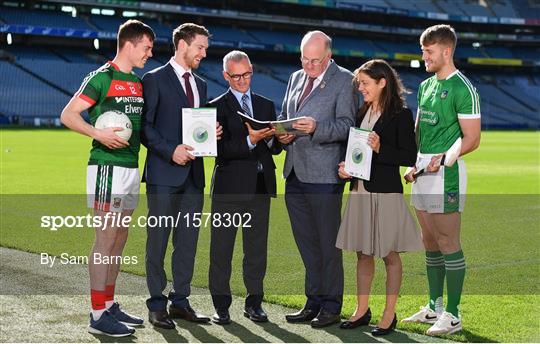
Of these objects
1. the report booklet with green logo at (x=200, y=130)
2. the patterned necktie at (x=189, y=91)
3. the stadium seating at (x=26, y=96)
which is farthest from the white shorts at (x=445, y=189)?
the stadium seating at (x=26, y=96)

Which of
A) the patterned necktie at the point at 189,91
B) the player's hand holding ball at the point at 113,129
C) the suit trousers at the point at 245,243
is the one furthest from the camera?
the suit trousers at the point at 245,243

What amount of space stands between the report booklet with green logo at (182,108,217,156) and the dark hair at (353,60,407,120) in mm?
1152

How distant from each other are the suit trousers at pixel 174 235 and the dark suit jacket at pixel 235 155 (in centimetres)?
24

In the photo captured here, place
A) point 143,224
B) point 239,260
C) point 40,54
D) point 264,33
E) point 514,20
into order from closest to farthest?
point 239,260 < point 143,224 < point 40,54 < point 264,33 < point 514,20

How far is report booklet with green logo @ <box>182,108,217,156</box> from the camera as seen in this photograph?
18.8ft

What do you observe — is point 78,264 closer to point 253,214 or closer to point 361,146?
point 253,214

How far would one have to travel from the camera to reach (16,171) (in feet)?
64.2

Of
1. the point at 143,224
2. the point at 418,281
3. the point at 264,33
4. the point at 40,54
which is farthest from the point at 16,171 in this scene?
the point at 264,33

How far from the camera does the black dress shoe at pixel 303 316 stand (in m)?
6.05

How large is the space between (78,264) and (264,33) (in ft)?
200

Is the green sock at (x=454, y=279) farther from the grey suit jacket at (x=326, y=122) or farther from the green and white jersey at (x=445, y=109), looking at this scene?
the grey suit jacket at (x=326, y=122)

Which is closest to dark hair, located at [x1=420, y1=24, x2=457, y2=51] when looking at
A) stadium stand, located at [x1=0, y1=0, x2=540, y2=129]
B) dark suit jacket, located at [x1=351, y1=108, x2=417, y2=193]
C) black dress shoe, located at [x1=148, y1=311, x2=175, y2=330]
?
dark suit jacket, located at [x1=351, y1=108, x2=417, y2=193]

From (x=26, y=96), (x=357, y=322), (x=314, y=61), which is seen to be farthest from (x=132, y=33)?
(x=26, y=96)

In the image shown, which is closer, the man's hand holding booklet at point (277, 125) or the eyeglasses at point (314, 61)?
the man's hand holding booklet at point (277, 125)
